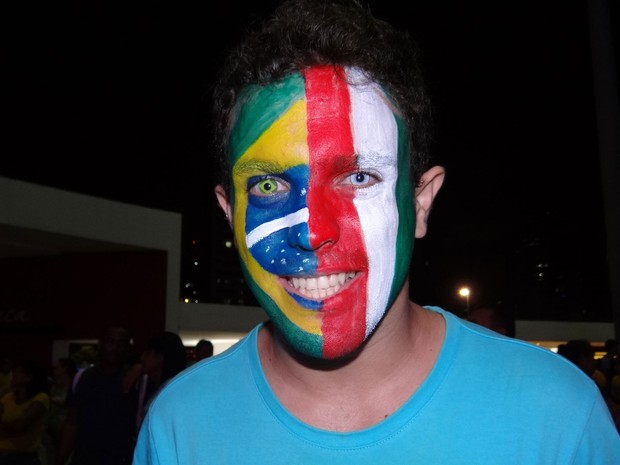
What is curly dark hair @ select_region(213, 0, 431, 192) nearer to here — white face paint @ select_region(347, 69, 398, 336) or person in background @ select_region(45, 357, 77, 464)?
white face paint @ select_region(347, 69, 398, 336)

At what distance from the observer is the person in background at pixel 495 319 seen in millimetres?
5480

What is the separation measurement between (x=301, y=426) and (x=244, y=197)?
620 mm

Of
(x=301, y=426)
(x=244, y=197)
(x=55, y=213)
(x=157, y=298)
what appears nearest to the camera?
(x=301, y=426)

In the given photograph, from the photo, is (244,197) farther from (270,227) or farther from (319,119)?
(319,119)

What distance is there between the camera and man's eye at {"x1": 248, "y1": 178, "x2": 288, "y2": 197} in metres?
1.90

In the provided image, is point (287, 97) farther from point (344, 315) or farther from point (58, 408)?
point (58, 408)

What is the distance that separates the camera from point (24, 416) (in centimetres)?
616

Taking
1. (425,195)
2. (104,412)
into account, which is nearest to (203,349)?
(104,412)

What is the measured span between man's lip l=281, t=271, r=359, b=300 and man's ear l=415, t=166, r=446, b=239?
32cm

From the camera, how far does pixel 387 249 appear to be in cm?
185

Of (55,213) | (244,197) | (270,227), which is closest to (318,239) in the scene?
(270,227)

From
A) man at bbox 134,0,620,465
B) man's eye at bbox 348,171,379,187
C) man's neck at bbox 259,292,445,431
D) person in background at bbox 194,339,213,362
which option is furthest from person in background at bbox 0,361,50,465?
man's eye at bbox 348,171,379,187

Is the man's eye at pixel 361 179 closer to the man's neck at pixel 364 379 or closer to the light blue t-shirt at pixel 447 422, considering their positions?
the man's neck at pixel 364 379

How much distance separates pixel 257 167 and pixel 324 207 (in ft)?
0.74
